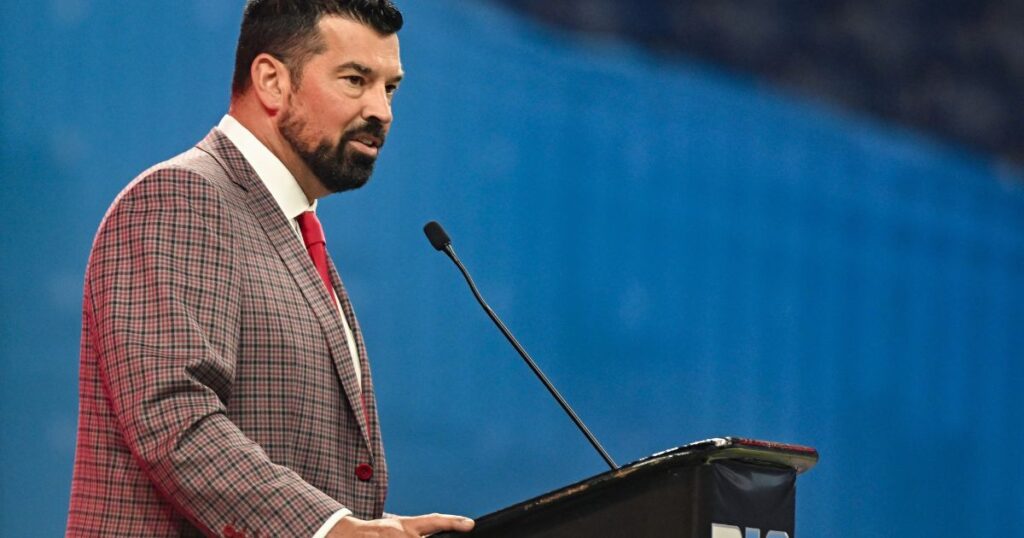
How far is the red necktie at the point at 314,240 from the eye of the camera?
71.7 inches

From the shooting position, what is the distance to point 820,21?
358 cm

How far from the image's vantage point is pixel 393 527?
1.44m

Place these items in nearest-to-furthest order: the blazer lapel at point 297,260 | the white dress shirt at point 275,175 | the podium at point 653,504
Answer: the podium at point 653,504
the blazer lapel at point 297,260
the white dress shirt at point 275,175

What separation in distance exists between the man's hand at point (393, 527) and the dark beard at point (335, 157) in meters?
0.58

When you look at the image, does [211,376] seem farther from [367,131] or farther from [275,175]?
[367,131]

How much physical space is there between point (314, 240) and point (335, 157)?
12 centimetres

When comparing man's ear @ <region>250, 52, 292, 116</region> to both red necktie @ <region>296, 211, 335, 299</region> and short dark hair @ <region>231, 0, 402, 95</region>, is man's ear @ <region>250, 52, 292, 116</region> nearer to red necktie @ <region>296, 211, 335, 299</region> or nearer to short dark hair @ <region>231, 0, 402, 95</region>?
short dark hair @ <region>231, 0, 402, 95</region>

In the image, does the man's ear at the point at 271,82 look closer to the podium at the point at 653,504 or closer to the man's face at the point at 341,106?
the man's face at the point at 341,106

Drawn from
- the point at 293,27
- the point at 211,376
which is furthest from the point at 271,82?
the point at 211,376

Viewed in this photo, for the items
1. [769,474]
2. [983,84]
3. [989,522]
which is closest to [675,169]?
[983,84]

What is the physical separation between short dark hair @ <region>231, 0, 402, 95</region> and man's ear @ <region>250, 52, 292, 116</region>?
11 millimetres

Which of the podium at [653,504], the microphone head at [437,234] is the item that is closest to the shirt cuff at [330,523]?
the podium at [653,504]

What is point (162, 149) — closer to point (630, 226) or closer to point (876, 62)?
point (630, 226)

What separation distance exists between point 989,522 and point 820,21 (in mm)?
1469
